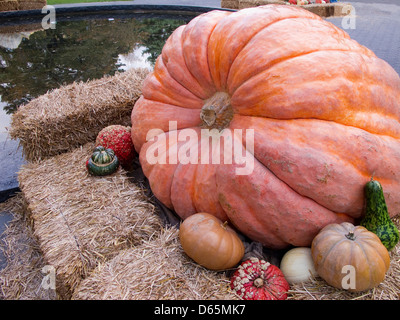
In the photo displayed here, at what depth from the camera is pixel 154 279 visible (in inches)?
74.9

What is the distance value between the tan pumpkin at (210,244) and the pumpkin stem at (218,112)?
61 centimetres

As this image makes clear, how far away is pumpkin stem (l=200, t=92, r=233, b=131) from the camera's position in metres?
2.11

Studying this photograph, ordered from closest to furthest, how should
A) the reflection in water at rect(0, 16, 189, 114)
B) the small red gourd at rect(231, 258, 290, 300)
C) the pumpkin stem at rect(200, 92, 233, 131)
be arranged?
1. the small red gourd at rect(231, 258, 290, 300)
2. the pumpkin stem at rect(200, 92, 233, 131)
3. the reflection in water at rect(0, 16, 189, 114)

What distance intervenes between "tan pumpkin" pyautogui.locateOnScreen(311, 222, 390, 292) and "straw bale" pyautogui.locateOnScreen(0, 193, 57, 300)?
187cm

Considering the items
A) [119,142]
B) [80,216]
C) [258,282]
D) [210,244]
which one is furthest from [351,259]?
[119,142]

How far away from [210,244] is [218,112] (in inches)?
32.2

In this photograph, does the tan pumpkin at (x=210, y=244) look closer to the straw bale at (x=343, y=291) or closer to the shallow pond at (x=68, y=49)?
the straw bale at (x=343, y=291)

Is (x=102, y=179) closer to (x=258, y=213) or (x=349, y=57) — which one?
(x=258, y=213)

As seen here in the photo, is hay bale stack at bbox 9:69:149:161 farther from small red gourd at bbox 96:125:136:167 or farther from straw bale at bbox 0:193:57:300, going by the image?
straw bale at bbox 0:193:57:300

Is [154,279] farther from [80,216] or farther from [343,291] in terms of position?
[343,291]

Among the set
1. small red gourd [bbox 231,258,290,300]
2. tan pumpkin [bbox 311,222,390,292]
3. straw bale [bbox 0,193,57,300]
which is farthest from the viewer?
straw bale [bbox 0,193,57,300]

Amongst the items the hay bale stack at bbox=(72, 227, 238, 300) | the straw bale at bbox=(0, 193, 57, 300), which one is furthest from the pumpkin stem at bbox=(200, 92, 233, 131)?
the straw bale at bbox=(0, 193, 57, 300)

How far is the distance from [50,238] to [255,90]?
1.69 m
